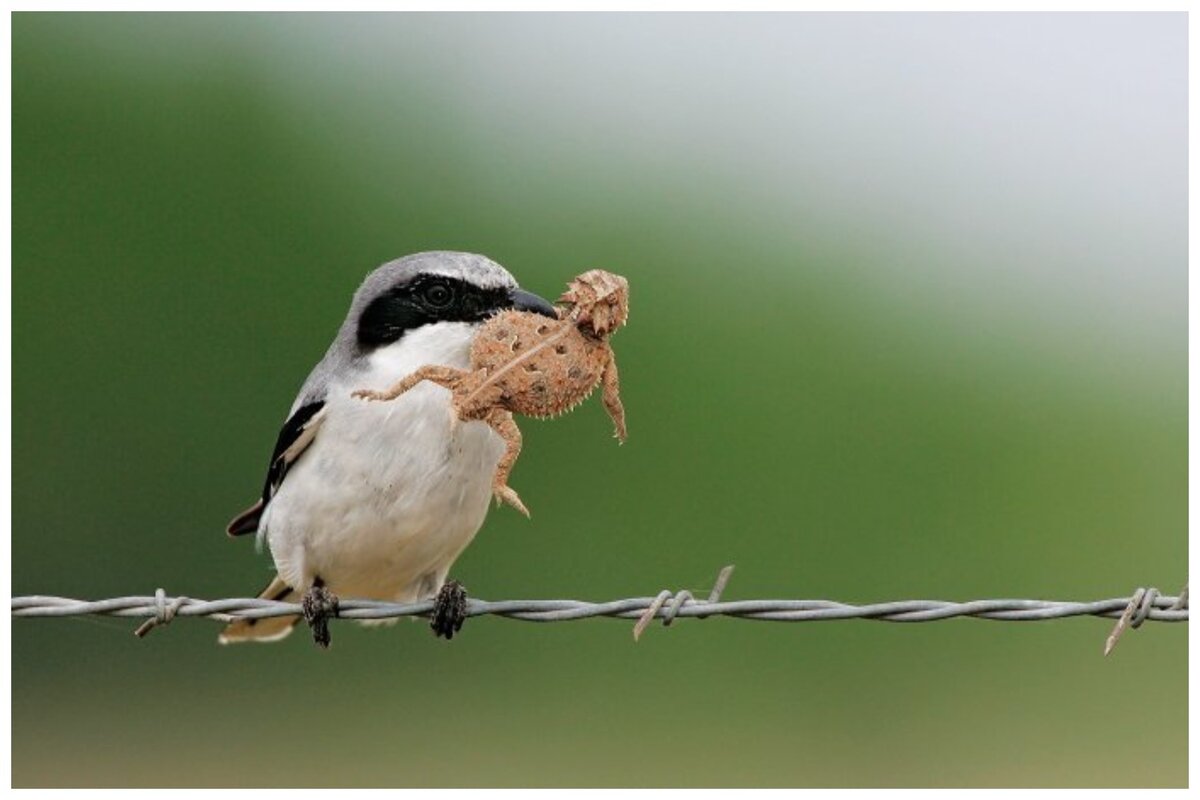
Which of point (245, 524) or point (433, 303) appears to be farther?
point (245, 524)

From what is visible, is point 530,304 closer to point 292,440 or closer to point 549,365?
point 549,365

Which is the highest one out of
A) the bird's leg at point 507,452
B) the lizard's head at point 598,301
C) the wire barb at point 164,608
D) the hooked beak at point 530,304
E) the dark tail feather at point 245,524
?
the hooked beak at point 530,304

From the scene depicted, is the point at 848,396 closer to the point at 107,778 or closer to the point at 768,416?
the point at 768,416

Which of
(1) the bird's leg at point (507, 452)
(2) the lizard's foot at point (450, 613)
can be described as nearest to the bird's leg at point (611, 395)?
(1) the bird's leg at point (507, 452)

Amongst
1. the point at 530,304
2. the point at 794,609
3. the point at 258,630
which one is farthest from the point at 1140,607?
Result: the point at 258,630

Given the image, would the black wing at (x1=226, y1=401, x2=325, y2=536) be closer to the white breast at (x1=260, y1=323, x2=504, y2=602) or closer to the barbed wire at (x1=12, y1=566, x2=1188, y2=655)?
the white breast at (x1=260, y1=323, x2=504, y2=602)

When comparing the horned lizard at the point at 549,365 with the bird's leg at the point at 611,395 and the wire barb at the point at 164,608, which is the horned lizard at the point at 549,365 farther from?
the wire barb at the point at 164,608
